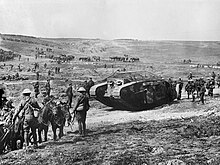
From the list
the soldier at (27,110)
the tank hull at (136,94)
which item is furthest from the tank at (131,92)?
the soldier at (27,110)

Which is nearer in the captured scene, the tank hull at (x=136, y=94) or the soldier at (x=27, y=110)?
the soldier at (x=27, y=110)

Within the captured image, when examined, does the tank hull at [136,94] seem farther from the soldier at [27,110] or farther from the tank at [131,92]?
the soldier at [27,110]

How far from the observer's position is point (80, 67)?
4975 centimetres

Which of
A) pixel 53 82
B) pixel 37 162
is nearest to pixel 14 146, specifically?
pixel 37 162

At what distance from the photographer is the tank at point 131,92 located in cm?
1891

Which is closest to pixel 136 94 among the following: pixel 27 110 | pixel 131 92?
pixel 131 92

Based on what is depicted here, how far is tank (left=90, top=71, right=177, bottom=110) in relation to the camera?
18906 millimetres

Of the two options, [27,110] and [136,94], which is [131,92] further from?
[27,110]

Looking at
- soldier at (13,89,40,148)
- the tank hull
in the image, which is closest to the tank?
the tank hull

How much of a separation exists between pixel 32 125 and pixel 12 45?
68.3 metres

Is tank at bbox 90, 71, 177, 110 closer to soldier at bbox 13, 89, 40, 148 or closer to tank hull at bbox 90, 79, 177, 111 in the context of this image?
tank hull at bbox 90, 79, 177, 111

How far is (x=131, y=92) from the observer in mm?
Result: 19047

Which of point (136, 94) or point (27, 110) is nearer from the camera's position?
point (27, 110)

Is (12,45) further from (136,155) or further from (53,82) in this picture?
(136,155)
